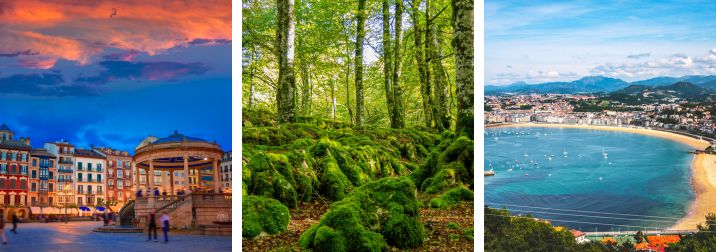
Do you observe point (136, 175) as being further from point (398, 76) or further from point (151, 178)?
point (398, 76)

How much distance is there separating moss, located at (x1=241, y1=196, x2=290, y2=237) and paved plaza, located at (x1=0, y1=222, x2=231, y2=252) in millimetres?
267

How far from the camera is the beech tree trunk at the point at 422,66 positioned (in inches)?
273

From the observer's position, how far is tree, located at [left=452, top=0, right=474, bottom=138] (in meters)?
6.74

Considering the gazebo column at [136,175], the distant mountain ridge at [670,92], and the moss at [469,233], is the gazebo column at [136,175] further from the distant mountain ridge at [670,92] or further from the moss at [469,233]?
the distant mountain ridge at [670,92]

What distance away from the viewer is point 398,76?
277 inches

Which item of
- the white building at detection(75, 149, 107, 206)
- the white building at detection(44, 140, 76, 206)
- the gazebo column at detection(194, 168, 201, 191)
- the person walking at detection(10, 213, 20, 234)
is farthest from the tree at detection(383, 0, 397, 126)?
the person walking at detection(10, 213, 20, 234)

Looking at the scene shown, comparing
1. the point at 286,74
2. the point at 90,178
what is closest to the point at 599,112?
the point at 286,74

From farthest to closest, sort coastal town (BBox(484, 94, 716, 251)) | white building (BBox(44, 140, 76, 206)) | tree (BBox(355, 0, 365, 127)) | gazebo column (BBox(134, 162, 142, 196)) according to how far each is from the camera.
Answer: tree (BBox(355, 0, 365, 127)) < gazebo column (BBox(134, 162, 142, 196)) < white building (BBox(44, 140, 76, 206)) < coastal town (BBox(484, 94, 716, 251))

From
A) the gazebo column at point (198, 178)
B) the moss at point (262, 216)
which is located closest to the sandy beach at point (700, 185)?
the moss at point (262, 216)

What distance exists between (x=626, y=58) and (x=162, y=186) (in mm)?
4365

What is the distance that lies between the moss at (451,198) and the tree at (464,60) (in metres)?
0.53

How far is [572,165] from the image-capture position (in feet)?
21.0

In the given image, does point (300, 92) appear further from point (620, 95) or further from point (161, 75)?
point (620, 95)

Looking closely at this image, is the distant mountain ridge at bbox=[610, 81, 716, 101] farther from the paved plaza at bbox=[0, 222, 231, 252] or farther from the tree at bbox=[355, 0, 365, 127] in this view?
the paved plaza at bbox=[0, 222, 231, 252]
